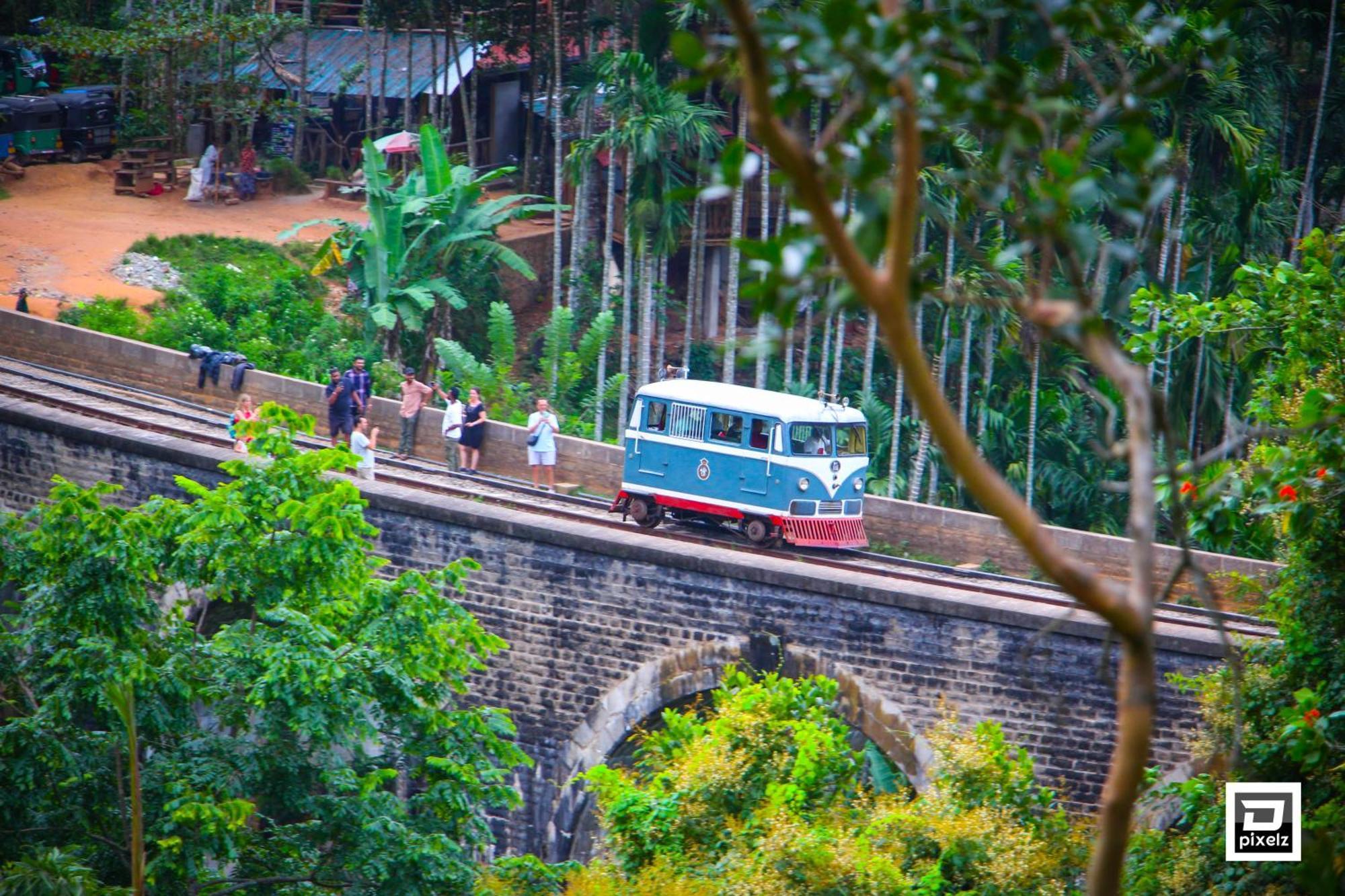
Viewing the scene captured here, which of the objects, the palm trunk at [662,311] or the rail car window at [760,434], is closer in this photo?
the rail car window at [760,434]

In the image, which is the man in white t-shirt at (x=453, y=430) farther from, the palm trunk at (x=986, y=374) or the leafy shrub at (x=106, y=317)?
the leafy shrub at (x=106, y=317)

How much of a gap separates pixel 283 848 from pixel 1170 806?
7.95 meters

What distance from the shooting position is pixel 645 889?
1045 cm

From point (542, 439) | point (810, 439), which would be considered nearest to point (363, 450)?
point (542, 439)

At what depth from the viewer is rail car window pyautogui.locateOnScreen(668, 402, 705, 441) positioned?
16.3m

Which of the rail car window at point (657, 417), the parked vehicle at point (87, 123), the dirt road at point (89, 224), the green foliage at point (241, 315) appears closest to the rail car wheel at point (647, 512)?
the rail car window at point (657, 417)

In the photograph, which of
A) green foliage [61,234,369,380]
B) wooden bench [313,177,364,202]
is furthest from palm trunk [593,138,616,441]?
wooden bench [313,177,364,202]

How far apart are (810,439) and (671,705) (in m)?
3.36

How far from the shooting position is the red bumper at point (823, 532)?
16172 millimetres

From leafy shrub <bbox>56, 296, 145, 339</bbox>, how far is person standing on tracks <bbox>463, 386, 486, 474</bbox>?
8.10 metres

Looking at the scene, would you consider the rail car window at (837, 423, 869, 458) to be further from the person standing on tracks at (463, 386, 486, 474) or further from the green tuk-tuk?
the green tuk-tuk

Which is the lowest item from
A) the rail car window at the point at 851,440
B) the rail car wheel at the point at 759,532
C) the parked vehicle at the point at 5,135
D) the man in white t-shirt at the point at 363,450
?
the rail car wheel at the point at 759,532

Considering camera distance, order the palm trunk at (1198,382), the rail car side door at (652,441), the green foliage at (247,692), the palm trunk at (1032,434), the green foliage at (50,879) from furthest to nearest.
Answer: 1. the palm trunk at (1198,382)
2. the palm trunk at (1032,434)
3. the rail car side door at (652,441)
4. the green foliage at (247,692)
5. the green foliage at (50,879)

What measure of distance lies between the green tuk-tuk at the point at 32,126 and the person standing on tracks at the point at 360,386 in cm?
1735
